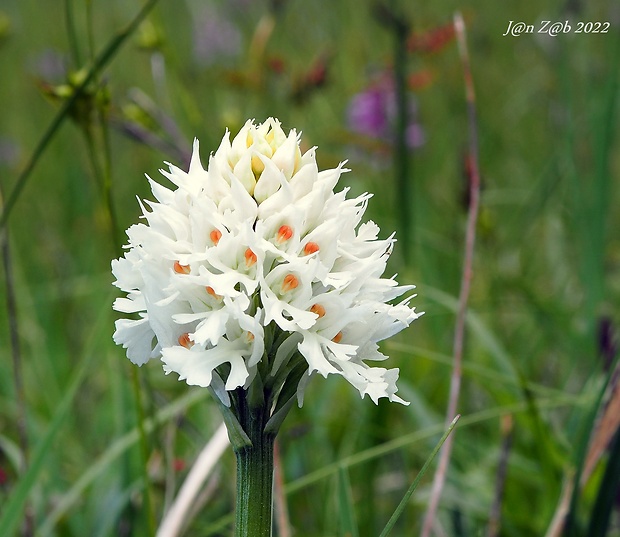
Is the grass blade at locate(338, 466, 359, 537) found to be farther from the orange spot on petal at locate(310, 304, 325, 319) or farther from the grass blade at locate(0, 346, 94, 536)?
the grass blade at locate(0, 346, 94, 536)

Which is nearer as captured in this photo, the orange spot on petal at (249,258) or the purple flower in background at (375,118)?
the orange spot on petal at (249,258)

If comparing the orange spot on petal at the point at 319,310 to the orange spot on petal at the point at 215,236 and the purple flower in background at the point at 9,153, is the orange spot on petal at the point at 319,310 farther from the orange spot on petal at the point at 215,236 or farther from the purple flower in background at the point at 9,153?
the purple flower in background at the point at 9,153

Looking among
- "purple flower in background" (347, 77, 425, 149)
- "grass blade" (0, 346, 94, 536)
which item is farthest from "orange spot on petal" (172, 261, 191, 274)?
"purple flower in background" (347, 77, 425, 149)

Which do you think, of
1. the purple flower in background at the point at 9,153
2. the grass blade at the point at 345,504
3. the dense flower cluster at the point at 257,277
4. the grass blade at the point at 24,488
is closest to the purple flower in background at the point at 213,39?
the purple flower in background at the point at 9,153

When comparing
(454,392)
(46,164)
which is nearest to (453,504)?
(454,392)

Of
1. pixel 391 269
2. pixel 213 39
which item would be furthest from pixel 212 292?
pixel 213 39

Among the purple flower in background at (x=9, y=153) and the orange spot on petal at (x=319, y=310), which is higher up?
the purple flower in background at (x=9, y=153)

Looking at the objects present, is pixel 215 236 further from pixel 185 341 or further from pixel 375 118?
pixel 375 118
